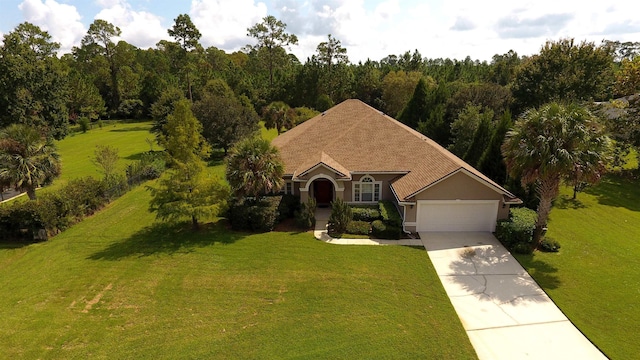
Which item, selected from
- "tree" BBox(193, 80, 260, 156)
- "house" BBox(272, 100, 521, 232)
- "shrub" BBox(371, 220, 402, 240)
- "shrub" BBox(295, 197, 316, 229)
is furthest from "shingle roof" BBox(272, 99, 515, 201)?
"tree" BBox(193, 80, 260, 156)

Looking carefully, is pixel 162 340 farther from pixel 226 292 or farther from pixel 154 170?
pixel 154 170

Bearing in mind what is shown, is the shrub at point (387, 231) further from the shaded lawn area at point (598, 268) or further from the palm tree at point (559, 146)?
the palm tree at point (559, 146)

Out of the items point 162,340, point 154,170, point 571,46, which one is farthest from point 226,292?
point 571,46

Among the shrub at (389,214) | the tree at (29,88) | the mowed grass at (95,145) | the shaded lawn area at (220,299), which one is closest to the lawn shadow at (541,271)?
the shaded lawn area at (220,299)

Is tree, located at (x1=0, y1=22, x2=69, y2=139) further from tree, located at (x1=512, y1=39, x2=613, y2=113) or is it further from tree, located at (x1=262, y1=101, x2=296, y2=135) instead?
tree, located at (x1=512, y1=39, x2=613, y2=113)

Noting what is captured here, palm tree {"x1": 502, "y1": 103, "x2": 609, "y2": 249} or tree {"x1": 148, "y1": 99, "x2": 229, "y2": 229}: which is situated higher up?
palm tree {"x1": 502, "y1": 103, "x2": 609, "y2": 249}

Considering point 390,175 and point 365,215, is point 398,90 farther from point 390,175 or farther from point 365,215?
point 365,215
